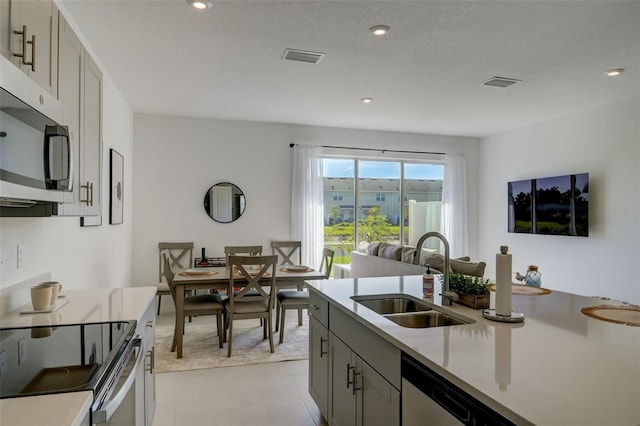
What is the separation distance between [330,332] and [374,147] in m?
4.74

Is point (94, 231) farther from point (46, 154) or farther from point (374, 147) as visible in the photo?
point (374, 147)

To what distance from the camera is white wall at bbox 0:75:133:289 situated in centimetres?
203

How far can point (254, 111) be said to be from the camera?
5.31 meters

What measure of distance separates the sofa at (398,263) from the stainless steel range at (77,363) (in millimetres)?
2502

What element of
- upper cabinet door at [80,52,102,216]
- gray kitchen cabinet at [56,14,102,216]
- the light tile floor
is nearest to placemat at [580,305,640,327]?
the light tile floor

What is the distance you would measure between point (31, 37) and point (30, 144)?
0.50 m

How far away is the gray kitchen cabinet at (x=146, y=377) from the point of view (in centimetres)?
196

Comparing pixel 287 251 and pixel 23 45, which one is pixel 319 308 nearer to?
pixel 23 45

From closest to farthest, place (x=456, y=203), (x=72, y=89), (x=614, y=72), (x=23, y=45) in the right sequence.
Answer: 1. (x=23, y=45)
2. (x=72, y=89)
3. (x=614, y=72)
4. (x=456, y=203)

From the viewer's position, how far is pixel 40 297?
6.28ft

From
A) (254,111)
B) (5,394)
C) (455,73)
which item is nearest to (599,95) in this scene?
(455,73)

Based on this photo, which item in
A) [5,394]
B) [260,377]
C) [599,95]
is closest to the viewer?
[5,394]

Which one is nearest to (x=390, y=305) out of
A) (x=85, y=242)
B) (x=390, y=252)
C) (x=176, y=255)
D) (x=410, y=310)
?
(x=410, y=310)

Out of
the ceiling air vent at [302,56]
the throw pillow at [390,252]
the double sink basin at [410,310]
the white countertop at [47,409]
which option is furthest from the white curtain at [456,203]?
the white countertop at [47,409]
